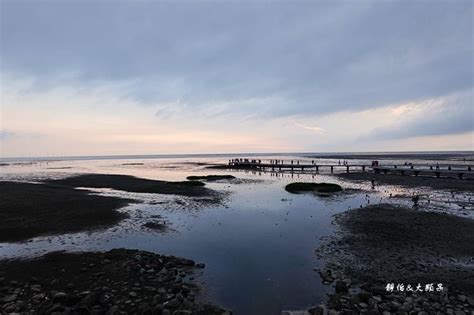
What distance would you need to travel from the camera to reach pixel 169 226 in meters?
21.7

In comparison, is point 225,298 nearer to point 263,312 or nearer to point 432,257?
point 263,312

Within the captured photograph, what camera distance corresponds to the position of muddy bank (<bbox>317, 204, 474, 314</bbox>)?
9.99m

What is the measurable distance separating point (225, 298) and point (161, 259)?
4.33 m

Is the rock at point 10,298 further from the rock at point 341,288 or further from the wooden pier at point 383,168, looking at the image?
the wooden pier at point 383,168

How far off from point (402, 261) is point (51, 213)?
2479cm

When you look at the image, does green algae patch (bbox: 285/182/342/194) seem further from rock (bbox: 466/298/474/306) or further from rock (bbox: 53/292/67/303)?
rock (bbox: 53/292/67/303)

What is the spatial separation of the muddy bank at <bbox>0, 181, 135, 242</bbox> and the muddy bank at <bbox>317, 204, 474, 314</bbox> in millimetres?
15978

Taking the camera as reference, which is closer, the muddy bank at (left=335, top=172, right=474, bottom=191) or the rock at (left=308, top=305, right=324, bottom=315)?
the rock at (left=308, top=305, right=324, bottom=315)

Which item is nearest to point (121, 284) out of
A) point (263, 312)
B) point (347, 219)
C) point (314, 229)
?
point (263, 312)

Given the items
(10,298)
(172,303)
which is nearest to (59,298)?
(10,298)

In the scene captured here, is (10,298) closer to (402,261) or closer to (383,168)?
(402,261)

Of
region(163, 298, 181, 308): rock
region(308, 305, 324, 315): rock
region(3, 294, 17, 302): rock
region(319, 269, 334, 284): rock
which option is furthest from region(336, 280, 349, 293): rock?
region(3, 294, 17, 302): rock

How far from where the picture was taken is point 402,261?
14148 millimetres

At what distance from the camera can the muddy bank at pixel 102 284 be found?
9.77 meters
